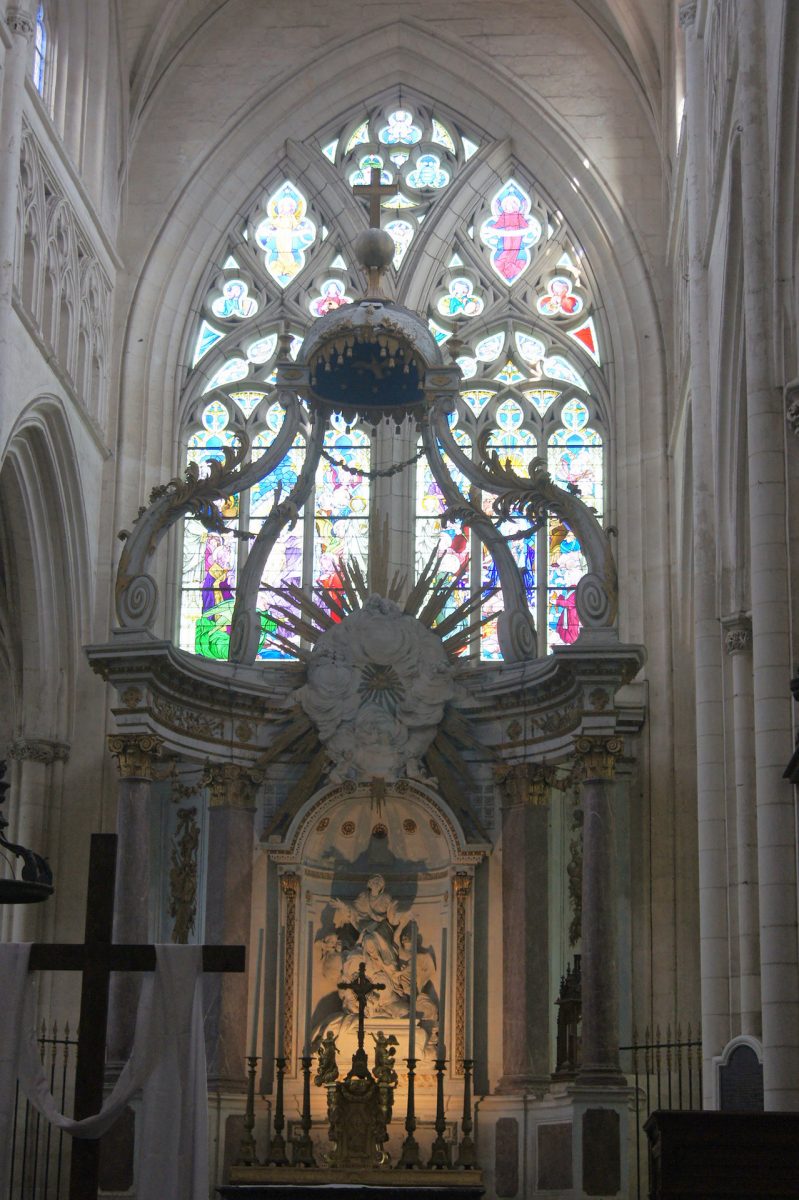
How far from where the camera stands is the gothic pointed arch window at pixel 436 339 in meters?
19.6

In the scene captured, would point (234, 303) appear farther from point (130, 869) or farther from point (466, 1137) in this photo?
point (466, 1137)

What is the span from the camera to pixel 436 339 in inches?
763

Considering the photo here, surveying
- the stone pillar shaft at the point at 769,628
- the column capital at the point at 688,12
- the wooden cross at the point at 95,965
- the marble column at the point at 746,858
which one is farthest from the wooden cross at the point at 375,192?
the wooden cross at the point at 95,965

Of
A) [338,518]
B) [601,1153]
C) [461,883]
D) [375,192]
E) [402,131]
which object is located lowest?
[601,1153]

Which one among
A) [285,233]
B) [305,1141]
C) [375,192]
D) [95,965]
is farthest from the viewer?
[285,233]

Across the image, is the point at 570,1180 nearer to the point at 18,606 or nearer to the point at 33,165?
the point at 18,606

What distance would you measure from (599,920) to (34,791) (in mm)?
5698

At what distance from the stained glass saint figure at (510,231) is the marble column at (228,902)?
21.6 feet

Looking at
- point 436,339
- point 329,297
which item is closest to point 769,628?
point 436,339

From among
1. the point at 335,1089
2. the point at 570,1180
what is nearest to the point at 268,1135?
the point at 335,1089

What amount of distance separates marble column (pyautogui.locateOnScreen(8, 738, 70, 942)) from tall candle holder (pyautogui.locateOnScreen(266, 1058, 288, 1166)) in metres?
3.12

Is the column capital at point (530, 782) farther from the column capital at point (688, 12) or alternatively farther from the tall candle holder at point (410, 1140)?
the column capital at point (688, 12)

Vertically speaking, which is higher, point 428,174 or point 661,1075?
point 428,174

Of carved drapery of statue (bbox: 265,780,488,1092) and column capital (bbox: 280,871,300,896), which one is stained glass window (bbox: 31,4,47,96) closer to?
carved drapery of statue (bbox: 265,780,488,1092)
